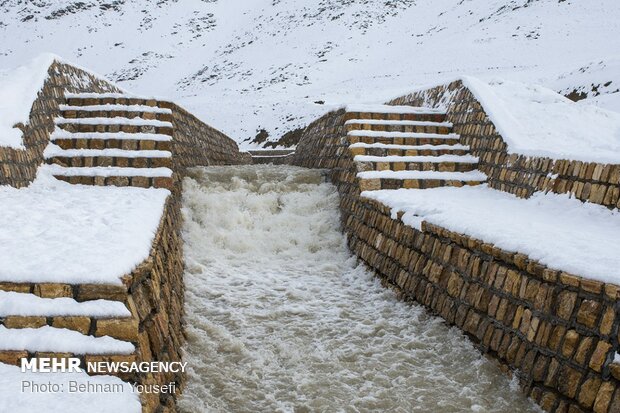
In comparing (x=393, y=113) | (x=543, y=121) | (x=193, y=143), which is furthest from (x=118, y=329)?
(x=193, y=143)

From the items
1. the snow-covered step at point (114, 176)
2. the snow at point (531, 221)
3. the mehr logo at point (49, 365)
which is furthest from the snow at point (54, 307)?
the snow-covered step at point (114, 176)

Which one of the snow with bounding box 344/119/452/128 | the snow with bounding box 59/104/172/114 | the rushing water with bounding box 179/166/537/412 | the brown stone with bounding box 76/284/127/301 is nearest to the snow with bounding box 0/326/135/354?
the brown stone with bounding box 76/284/127/301

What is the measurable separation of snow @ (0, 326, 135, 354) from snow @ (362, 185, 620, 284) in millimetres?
2526

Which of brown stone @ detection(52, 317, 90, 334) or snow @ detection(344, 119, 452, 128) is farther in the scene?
snow @ detection(344, 119, 452, 128)

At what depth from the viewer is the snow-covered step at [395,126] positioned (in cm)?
789

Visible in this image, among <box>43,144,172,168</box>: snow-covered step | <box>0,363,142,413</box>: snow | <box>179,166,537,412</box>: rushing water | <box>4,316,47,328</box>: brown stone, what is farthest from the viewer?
<box>43,144,172,168</box>: snow-covered step

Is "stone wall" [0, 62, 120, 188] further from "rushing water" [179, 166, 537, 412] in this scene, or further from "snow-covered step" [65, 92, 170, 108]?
"rushing water" [179, 166, 537, 412]

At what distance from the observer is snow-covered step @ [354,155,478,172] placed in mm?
7043

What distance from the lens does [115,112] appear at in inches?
295

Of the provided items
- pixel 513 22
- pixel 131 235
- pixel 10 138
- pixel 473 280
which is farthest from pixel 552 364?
pixel 513 22

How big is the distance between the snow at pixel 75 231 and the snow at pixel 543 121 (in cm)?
407

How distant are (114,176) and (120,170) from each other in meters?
0.13

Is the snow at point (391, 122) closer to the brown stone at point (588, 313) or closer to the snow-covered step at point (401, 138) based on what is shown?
the snow-covered step at point (401, 138)

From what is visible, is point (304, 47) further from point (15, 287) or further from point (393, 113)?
point (15, 287)
